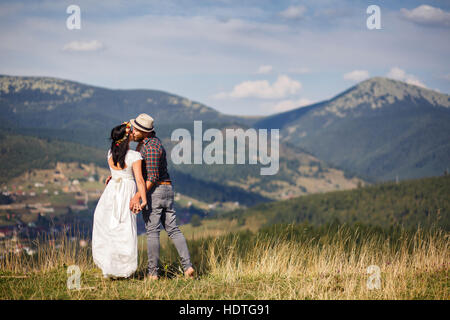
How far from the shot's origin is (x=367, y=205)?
489 feet

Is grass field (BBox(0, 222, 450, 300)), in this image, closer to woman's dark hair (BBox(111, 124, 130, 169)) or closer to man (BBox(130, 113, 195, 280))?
man (BBox(130, 113, 195, 280))

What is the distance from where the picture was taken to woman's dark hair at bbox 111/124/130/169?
7.48 metres

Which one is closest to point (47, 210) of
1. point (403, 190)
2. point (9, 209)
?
point (9, 209)

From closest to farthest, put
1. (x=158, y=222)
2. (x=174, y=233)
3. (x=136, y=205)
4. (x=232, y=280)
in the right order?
(x=136, y=205)
(x=232, y=280)
(x=158, y=222)
(x=174, y=233)

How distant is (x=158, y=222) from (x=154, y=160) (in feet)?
3.47

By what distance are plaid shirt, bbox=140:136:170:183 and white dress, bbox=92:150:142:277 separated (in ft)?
0.63

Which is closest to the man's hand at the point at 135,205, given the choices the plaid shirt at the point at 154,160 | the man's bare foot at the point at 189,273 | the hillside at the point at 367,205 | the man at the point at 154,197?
the man at the point at 154,197

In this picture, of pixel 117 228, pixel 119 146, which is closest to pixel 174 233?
pixel 117 228

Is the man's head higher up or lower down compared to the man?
higher up

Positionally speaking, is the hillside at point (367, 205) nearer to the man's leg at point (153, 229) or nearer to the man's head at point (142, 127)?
the man's leg at point (153, 229)

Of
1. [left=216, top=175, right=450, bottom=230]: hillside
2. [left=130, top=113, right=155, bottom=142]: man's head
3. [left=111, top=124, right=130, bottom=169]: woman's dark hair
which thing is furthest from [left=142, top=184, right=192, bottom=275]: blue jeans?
[left=216, top=175, right=450, bottom=230]: hillside

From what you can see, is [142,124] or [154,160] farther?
[142,124]

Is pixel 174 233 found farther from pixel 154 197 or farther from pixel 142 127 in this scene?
pixel 142 127

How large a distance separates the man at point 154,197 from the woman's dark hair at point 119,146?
8.9 inches
